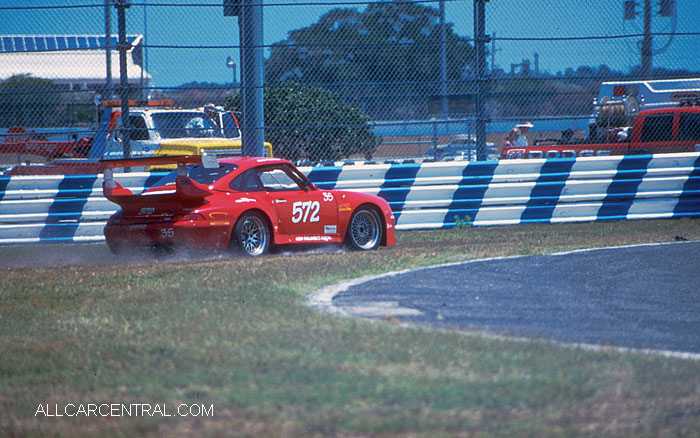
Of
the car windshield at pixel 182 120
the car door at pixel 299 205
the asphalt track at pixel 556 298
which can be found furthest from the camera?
the car windshield at pixel 182 120

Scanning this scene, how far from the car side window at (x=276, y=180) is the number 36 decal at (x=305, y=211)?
0.80ft

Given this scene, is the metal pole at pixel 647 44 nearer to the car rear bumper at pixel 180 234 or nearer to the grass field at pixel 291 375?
the car rear bumper at pixel 180 234

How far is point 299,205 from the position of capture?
10.2 m

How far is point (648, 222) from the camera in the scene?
13.4m

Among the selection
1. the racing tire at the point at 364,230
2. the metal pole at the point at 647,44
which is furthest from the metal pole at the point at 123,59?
the metal pole at the point at 647,44

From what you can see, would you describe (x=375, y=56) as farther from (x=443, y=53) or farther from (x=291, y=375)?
(x=291, y=375)

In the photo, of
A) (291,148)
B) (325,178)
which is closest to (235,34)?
(325,178)

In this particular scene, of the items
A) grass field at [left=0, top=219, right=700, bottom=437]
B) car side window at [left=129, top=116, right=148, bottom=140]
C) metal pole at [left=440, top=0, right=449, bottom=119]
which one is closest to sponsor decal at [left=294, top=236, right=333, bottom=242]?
grass field at [left=0, top=219, right=700, bottom=437]


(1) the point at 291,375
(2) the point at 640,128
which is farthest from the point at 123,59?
(2) the point at 640,128

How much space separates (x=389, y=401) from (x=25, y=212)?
30.0 ft

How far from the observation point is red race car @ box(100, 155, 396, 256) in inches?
364

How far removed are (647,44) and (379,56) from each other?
412cm

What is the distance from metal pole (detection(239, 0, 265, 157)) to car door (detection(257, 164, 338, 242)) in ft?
7.31

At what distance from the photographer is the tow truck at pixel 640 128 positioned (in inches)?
670
